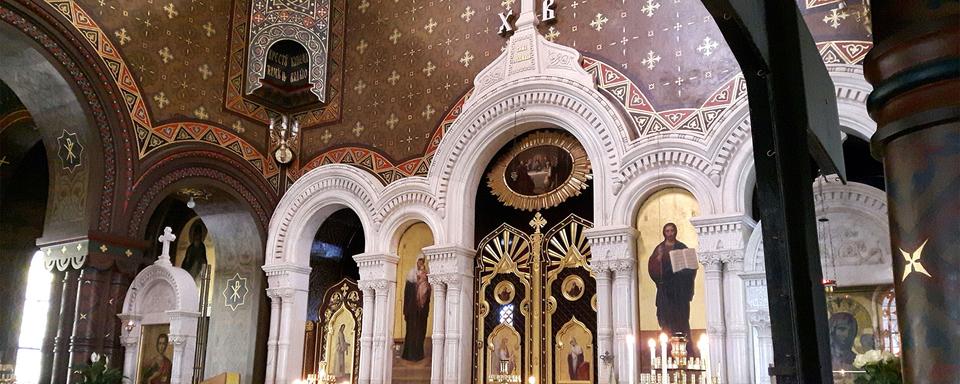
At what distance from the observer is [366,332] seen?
37.8ft

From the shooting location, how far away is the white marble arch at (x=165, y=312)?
11.0 meters

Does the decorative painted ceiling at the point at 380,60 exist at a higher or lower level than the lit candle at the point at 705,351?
higher

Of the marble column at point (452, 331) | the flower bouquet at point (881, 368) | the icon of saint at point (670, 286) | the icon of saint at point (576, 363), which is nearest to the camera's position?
the flower bouquet at point (881, 368)

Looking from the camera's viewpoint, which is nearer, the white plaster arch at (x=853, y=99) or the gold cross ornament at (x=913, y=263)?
the gold cross ornament at (x=913, y=263)

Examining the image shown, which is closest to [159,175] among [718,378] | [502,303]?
[502,303]

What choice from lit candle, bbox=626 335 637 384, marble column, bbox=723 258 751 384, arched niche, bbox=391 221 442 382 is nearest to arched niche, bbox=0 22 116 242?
arched niche, bbox=391 221 442 382

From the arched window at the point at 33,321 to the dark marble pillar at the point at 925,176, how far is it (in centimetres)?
1493

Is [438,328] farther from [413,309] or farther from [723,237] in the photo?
[723,237]

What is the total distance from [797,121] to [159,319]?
34.9 feet

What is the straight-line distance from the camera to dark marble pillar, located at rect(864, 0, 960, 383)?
1.98 m

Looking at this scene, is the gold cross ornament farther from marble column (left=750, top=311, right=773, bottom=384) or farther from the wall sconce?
the wall sconce

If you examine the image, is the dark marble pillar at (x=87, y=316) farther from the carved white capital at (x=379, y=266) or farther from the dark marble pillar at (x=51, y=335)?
the carved white capital at (x=379, y=266)

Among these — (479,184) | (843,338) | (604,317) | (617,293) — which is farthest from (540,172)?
(843,338)

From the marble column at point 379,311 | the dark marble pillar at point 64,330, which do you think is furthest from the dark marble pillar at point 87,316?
the marble column at point 379,311
